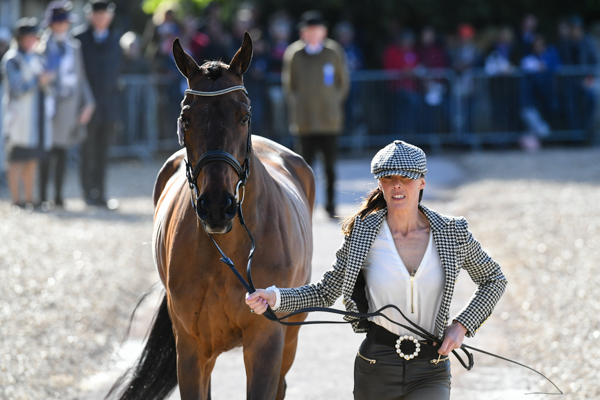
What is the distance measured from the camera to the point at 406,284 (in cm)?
375

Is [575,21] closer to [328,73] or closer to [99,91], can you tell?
[328,73]

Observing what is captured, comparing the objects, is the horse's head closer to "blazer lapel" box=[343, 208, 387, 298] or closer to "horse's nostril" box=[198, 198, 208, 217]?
"horse's nostril" box=[198, 198, 208, 217]

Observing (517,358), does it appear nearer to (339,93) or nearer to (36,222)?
(339,93)

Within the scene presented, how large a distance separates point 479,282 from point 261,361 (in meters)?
1.04

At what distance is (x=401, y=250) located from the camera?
3.80 m

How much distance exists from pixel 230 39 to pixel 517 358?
1195cm

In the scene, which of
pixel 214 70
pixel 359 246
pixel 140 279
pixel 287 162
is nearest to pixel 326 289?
pixel 359 246

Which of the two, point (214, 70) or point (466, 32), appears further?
point (466, 32)

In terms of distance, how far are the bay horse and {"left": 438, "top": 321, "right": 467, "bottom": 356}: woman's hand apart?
0.83 metres

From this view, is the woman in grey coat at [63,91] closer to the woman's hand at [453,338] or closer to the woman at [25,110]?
the woman at [25,110]

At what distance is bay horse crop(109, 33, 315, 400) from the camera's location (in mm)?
3652

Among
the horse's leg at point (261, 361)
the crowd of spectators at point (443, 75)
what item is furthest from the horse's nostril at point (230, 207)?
the crowd of spectators at point (443, 75)

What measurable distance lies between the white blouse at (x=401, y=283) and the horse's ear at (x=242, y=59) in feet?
3.14

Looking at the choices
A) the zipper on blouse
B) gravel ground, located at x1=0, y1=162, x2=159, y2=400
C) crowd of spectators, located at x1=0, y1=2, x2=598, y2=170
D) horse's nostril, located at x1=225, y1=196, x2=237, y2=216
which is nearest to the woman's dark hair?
the zipper on blouse
